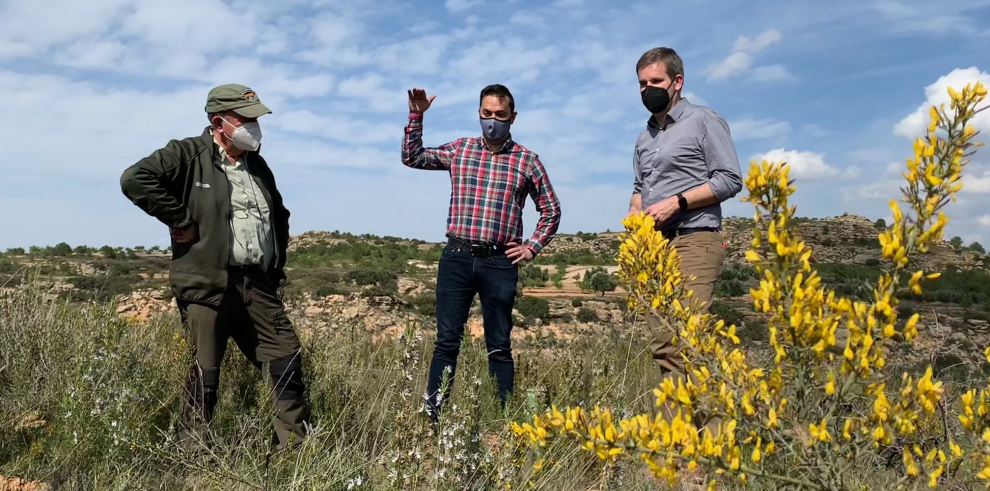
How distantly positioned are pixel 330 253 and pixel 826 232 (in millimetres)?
18173

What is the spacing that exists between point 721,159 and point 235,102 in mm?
2531

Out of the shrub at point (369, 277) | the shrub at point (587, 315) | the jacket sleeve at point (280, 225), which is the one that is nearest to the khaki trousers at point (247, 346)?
the jacket sleeve at point (280, 225)

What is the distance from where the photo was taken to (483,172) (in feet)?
12.8

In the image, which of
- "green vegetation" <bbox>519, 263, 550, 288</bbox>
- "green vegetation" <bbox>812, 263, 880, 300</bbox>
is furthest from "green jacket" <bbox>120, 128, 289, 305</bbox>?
"green vegetation" <bbox>519, 263, 550, 288</bbox>

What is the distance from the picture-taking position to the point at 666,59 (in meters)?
3.29

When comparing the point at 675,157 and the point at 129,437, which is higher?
the point at 675,157

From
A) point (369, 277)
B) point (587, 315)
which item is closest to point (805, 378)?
point (587, 315)

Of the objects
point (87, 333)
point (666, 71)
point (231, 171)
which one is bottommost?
point (87, 333)

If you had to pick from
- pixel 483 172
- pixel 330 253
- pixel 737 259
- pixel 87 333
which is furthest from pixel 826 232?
pixel 87 333

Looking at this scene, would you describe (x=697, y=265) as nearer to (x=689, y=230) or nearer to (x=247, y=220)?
(x=689, y=230)

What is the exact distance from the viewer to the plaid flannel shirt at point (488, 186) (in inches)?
150

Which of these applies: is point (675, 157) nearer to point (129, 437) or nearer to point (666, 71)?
point (666, 71)

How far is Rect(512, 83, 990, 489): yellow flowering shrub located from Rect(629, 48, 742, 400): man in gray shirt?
116 cm

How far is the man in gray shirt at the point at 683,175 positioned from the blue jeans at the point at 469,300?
95 cm
